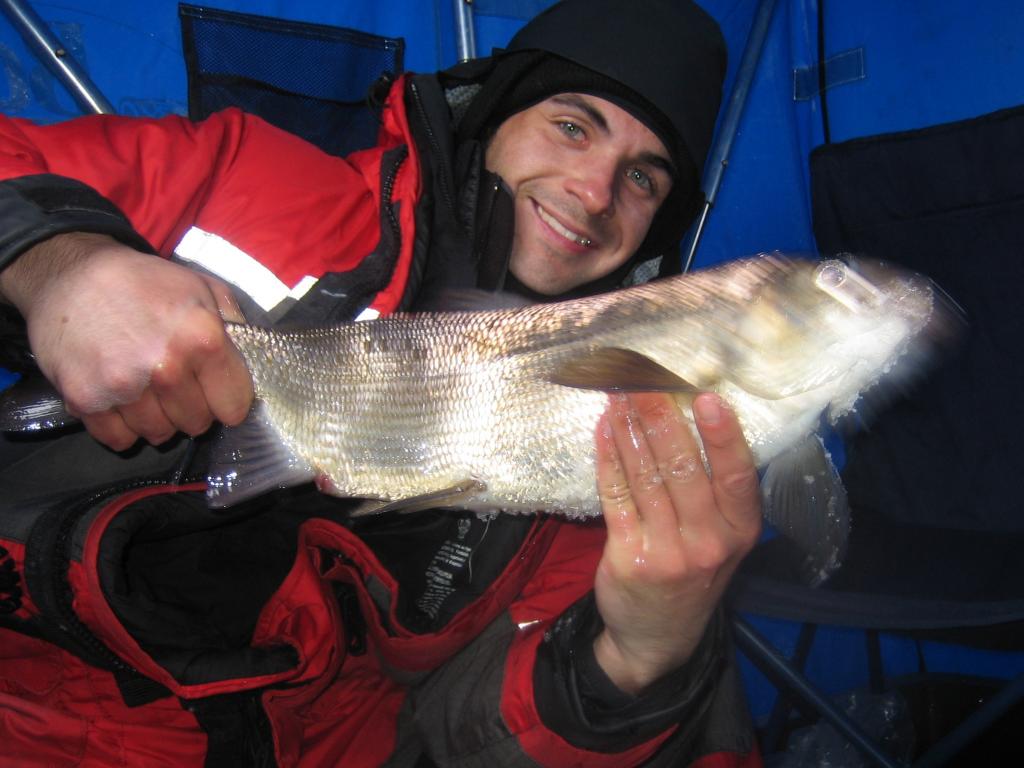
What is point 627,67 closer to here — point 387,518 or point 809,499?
point 809,499

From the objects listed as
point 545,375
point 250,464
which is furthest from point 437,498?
point 250,464

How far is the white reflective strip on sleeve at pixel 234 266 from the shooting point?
153 cm

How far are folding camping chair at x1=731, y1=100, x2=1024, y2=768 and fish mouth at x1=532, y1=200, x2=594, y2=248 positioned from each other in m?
1.41

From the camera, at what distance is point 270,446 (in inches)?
54.9

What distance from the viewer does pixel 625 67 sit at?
1913mm

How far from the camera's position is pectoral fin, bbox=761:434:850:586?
133cm

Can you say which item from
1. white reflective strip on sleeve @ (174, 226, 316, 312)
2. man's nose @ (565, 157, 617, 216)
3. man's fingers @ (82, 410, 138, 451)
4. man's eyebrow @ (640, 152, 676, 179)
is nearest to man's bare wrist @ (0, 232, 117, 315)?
man's fingers @ (82, 410, 138, 451)

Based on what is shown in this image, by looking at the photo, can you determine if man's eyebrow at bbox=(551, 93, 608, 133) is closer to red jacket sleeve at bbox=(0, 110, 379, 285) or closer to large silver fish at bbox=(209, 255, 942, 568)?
red jacket sleeve at bbox=(0, 110, 379, 285)

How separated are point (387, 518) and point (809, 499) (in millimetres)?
1207

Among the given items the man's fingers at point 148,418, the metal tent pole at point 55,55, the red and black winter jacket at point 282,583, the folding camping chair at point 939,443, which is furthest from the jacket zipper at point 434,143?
the folding camping chair at point 939,443

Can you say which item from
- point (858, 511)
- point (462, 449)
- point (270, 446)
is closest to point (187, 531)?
point (270, 446)

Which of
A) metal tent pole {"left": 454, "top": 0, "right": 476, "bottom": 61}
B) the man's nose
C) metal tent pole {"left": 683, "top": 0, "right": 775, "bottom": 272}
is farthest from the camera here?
metal tent pole {"left": 683, "top": 0, "right": 775, "bottom": 272}

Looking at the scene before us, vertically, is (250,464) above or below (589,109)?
below

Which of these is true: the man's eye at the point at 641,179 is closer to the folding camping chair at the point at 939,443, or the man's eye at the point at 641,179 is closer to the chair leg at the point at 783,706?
the folding camping chair at the point at 939,443
